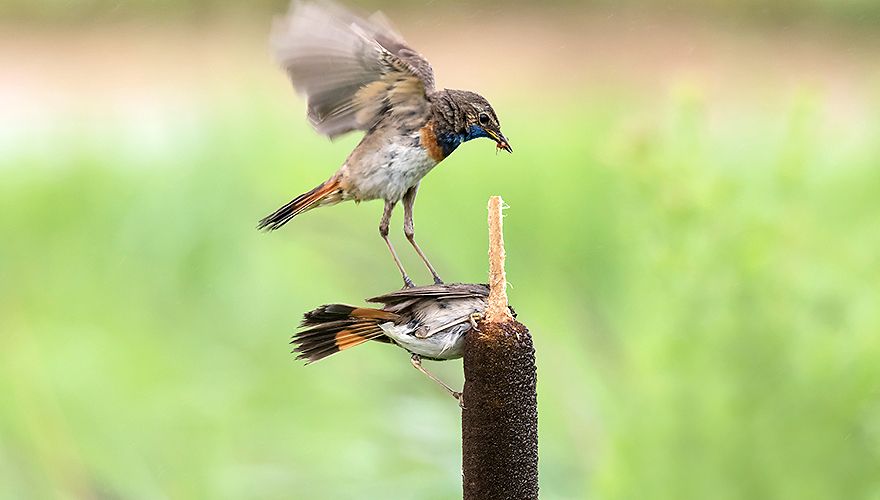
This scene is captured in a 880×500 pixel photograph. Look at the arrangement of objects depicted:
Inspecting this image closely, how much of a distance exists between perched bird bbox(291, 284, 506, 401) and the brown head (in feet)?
0.41

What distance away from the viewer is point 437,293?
0.76 m

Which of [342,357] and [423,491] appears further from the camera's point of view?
[342,357]

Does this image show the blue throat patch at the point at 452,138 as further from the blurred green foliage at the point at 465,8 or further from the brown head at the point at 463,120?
the blurred green foliage at the point at 465,8

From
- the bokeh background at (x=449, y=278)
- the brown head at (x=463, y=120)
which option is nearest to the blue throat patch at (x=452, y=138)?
the brown head at (x=463, y=120)

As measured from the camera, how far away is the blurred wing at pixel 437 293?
2.51ft

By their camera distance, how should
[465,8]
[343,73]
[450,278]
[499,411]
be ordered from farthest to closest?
[465,8] < [450,278] < [343,73] < [499,411]

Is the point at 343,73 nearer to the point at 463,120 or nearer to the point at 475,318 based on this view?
the point at 463,120

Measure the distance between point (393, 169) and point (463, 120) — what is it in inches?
2.7

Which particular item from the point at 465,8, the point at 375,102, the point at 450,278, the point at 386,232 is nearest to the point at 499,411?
the point at 386,232

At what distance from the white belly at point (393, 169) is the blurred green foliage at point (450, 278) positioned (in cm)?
81
